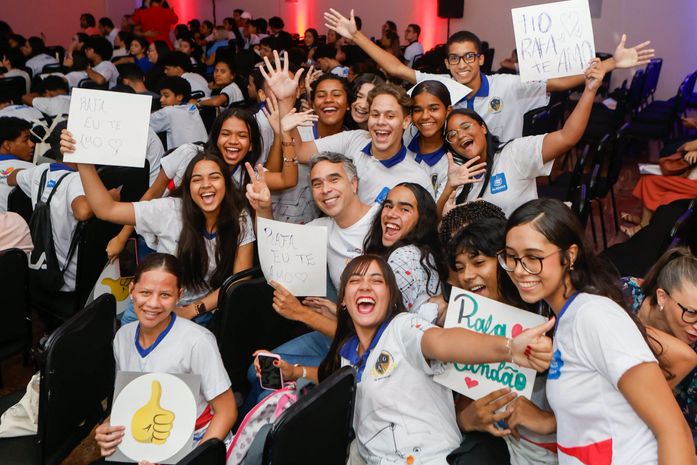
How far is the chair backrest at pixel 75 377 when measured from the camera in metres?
2.15

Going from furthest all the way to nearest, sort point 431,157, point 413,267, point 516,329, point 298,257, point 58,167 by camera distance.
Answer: point 58,167 < point 431,157 < point 298,257 < point 413,267 < point 516,329

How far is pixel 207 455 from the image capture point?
1646 mm

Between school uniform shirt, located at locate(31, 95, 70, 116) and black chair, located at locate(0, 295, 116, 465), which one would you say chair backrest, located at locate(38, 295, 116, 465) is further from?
school uniform shirt, located at locate(31, 95, 70, 116)

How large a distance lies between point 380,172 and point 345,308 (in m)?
1.05

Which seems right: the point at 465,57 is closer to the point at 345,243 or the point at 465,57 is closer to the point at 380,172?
the point at 380,172

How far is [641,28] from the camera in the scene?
991 cm

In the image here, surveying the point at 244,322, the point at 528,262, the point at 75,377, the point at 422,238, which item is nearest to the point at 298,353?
the point at 244,322

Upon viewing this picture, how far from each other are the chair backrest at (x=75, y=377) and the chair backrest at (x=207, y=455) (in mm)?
733

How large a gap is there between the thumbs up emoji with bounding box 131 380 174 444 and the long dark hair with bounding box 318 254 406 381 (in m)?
0.55

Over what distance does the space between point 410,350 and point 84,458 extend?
176 centimetres

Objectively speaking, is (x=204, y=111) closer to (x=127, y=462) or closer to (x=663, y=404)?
(x=127, y=462)

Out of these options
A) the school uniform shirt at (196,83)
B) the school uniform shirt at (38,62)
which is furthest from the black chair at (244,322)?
the school uniform shirt at (38,62)

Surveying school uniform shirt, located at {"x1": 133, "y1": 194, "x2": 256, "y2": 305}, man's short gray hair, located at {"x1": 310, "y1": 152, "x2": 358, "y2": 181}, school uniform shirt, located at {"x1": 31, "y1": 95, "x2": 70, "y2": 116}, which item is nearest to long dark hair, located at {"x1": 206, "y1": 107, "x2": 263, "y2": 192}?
school uniform shirt, located at {"x1": 133, "y1": 194, "x2": 256, "y2": 305}

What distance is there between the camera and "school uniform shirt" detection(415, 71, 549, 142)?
12.8 ft
